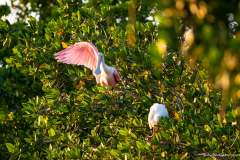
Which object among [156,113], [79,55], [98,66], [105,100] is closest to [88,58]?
[79,55]

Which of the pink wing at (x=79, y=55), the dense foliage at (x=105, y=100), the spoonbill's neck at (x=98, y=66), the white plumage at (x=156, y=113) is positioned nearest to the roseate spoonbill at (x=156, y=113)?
the white plumage at (x=156, y=113)

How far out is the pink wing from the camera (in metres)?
11.7

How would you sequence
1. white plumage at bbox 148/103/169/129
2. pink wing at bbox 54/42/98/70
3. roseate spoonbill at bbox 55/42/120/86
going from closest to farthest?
1. white plumage at bbox 148/103/169/129
2. roseate spoonbill at bbox 55/42/120/86
3. pink wing at bbox 54/42/98/70

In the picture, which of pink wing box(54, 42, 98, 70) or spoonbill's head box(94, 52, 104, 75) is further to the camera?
pink wing box(54, 42, 98, 70)

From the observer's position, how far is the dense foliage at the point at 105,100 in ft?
29.8

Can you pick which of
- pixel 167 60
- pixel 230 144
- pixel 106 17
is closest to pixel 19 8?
pixel 106 17

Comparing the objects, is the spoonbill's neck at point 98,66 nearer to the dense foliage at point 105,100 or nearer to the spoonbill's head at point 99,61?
the spoonbill's head at point 99,61

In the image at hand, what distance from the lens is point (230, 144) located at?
8906 millimetres

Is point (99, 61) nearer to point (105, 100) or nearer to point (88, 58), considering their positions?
point (88, 58)

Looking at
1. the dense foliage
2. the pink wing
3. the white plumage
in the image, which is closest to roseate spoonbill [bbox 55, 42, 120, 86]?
the pink wing

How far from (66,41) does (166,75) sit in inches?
114

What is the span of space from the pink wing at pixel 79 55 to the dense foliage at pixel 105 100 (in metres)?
0.22

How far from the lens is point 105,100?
10.6m

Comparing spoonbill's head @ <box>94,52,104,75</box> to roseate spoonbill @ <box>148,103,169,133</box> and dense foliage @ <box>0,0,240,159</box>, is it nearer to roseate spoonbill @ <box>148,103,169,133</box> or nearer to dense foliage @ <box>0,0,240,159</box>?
dense foliage @ <box>0,0,240,159</box>
